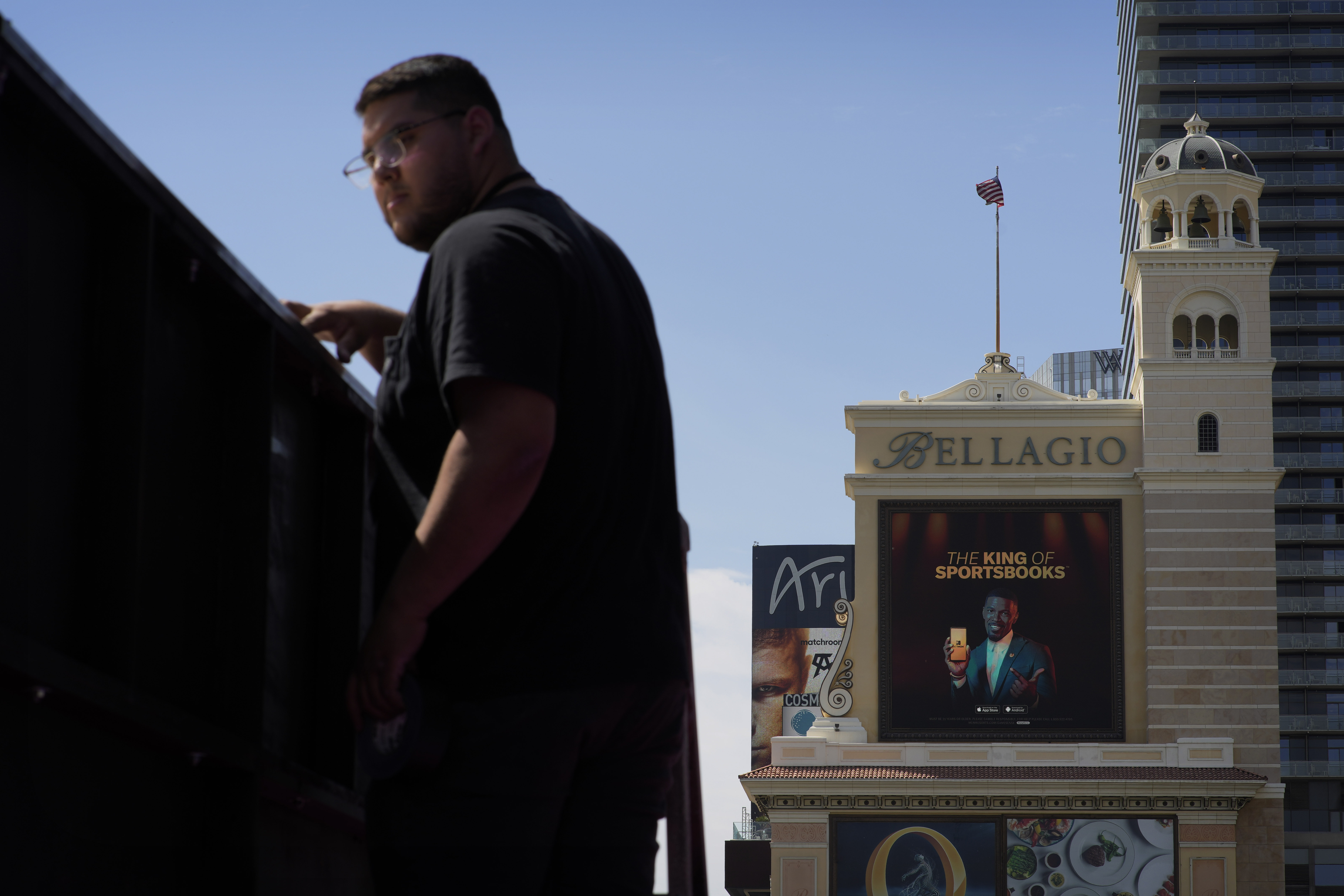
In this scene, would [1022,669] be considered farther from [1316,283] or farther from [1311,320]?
[1316,283]

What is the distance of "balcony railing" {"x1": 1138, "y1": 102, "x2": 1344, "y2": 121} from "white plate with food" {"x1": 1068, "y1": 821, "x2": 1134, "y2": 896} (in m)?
51.5

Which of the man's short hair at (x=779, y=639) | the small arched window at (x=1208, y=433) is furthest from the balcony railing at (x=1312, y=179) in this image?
the small arched window at (x=1208, y=433)

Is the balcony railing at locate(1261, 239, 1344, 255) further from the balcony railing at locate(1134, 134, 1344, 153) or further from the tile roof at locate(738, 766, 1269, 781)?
the tile roof at locate(738, 766, 1269, 781)

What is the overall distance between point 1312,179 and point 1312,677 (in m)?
23.8

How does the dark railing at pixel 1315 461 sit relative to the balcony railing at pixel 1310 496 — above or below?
above

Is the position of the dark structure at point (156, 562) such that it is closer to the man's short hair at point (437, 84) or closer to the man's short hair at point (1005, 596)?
the man's short hair at point (437, 84)

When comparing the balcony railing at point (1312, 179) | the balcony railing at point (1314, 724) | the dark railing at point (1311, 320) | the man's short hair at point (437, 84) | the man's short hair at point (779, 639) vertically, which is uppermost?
the balcony railing at point (1312, 179)

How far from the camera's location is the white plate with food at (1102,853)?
106 feet

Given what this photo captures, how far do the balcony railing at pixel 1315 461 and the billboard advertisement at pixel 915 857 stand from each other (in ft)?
156

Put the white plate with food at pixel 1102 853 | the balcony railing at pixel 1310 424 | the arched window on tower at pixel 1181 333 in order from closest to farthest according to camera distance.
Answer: the white plate with food at pixel 1102 853 < the arched window on tower at pixel 1181 333 < the balcony railing at pixel 1310 424

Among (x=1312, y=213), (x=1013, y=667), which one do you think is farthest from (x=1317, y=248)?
(x=1013, y=667)

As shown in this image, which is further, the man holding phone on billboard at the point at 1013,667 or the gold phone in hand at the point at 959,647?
the gold phone in hand at the point at 959,647

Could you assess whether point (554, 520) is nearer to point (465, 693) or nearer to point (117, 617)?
point (465, 693)

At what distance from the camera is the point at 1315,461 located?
74.9 meters
